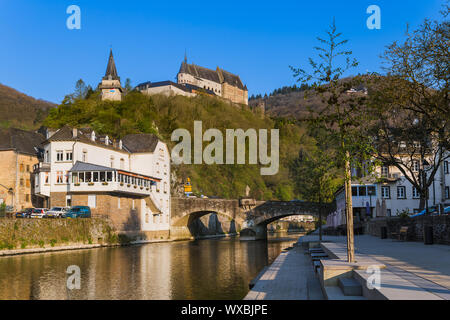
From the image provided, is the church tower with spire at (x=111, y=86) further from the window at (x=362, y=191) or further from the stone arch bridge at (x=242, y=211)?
the window at (x=362, y=191)

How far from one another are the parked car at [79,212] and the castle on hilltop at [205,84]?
103 m

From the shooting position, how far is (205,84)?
175m

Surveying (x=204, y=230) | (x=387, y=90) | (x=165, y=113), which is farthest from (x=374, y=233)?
(x=165, y=113)

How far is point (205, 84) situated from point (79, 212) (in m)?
134

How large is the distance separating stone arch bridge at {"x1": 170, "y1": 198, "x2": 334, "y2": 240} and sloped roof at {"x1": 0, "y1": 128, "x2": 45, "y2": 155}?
58.0 feet

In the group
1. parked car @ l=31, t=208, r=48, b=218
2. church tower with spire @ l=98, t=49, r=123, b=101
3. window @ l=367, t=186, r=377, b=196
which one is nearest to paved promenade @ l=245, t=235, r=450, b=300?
parked car @ l=31, t=208, r=48, b=218

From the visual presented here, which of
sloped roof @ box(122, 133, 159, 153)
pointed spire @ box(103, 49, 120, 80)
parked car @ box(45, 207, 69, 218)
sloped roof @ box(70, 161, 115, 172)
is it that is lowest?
parked car @ box(45, 207, 69, 218)

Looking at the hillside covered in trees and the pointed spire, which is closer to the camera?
the hillside covered in trees

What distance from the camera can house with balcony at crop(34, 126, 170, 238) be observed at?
47.4 m

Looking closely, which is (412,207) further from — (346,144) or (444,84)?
(346,144)

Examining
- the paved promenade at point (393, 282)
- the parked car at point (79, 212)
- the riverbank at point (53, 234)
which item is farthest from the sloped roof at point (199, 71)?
the paved promenade at point (393, 282)

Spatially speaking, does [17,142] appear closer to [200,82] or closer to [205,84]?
[200,82]

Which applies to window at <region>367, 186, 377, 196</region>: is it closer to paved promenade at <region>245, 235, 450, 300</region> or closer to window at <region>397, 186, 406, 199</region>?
window at <region>397, 186, 406, 199</region>

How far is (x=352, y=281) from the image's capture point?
1093cm
